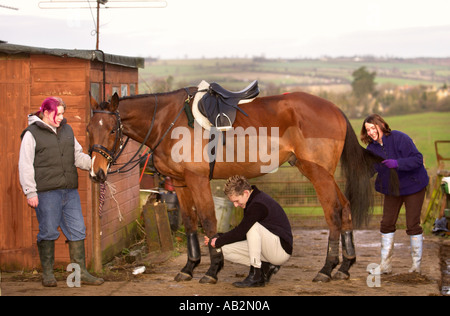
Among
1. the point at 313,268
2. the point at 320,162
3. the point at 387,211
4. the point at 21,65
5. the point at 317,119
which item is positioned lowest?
the point at 313,268

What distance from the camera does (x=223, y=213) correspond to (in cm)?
967

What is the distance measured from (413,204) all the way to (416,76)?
216 feet

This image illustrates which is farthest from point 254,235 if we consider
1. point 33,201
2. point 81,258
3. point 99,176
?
point 33,201

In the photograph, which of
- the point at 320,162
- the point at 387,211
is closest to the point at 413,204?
the point at 387,211

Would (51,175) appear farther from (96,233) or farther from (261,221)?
(261,221)

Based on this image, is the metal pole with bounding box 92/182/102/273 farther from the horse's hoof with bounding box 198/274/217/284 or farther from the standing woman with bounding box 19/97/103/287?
the horse's hoof with bounding box 198/274/217/284

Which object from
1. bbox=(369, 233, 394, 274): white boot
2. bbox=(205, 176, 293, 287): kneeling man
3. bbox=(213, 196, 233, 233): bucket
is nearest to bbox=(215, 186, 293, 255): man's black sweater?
bbox=(205, 176, 293, 287): kneeling man

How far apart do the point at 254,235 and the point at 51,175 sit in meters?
2.14

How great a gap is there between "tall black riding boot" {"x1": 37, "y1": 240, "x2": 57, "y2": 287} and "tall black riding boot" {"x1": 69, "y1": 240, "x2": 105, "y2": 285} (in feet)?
0.72

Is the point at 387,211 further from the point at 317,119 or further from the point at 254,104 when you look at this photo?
the point at 254,104

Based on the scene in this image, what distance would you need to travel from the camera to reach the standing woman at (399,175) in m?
6.15

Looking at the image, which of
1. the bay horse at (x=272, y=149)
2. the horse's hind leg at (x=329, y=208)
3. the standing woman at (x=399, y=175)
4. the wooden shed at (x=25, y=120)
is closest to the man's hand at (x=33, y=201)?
Answer: the bay horse at (x=272, y=149)

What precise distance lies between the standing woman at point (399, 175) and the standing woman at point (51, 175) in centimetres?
313

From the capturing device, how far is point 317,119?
6391 mm
